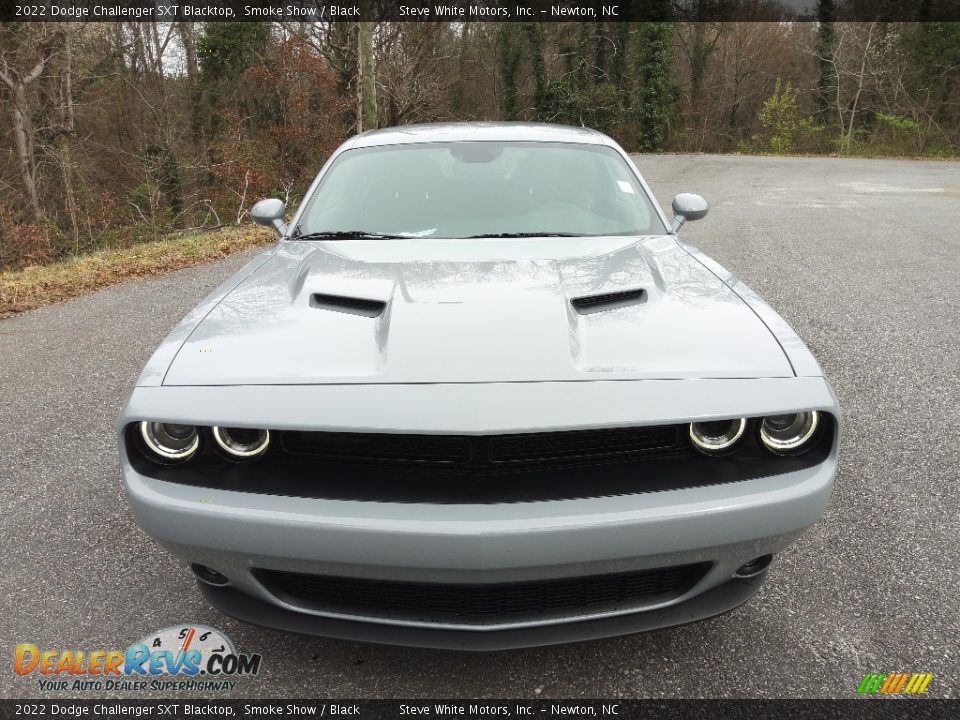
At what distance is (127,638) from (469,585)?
3.84ft

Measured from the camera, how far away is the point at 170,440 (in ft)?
5.75

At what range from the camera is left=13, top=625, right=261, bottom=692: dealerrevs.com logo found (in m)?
1.94

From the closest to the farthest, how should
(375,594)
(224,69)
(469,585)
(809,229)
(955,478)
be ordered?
(469,585), (375,594), (955,478), (809,229), (224,69)

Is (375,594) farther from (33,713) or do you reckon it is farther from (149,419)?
(33,713)

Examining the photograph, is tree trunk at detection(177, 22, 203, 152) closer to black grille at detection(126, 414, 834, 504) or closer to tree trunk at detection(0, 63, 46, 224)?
tree trunk at detection(0, 63, 46, 224)

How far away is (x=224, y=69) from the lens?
26156 mm

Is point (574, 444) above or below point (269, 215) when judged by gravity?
below

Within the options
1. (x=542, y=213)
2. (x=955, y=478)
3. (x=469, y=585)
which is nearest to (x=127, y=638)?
(x=469, y=585)

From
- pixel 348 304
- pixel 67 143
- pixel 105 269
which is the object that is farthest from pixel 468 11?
pixel 348 304

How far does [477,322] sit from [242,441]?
0.68m

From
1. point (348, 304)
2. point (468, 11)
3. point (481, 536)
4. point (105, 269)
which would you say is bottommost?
point (105, 269)

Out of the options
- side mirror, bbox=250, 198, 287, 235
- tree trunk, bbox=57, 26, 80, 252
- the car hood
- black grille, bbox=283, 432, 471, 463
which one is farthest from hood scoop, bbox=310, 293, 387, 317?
tree trunk, bbox=57, 26, 80, 252

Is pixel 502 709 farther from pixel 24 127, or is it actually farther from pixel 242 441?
pixel 24 127

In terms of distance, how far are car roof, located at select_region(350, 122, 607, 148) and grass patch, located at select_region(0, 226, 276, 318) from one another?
4.27 m
